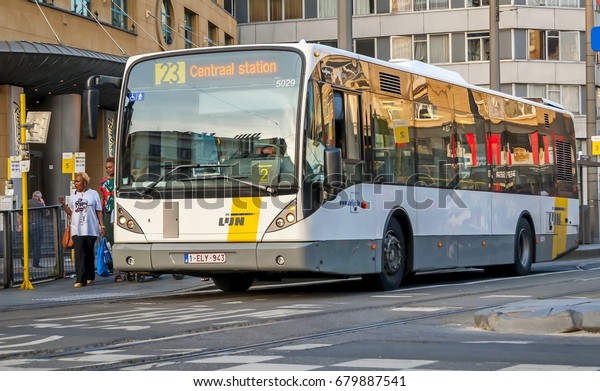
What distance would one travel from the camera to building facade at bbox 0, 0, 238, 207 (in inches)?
1315

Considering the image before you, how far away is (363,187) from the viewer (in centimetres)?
1697

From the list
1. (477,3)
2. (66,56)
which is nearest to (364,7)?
(477,3)

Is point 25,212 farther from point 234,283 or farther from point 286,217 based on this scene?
point 286,217

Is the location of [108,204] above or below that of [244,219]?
above

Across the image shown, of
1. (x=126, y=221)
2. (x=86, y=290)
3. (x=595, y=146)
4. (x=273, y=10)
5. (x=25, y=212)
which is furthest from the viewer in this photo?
(x=273, y=10)

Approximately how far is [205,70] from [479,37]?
53747 mm

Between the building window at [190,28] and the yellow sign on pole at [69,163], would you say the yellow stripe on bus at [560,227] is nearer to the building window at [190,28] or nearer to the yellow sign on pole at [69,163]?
the yellow sign on pole at [69,163]

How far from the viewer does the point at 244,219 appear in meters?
15.8

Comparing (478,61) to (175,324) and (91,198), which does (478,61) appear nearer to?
(91,198)

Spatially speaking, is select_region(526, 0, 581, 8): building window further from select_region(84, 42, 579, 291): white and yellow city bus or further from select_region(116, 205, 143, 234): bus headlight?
select_region(116, 205, 143, 234): bus headlight

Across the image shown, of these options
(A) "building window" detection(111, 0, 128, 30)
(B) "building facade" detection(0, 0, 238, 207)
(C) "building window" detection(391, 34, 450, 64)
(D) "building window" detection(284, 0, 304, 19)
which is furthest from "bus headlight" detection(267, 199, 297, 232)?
(D) "building window" detection(284, 0, 304, 19)

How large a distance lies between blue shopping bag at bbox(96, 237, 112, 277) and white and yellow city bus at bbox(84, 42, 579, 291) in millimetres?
2832

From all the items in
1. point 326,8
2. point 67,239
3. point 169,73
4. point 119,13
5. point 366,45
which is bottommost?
point 67,239

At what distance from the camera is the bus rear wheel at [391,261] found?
57.4 feet
